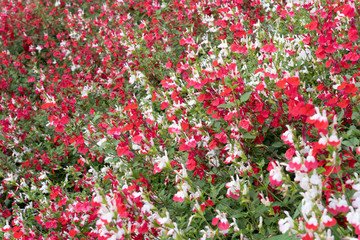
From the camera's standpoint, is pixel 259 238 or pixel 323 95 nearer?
pixel 259 238

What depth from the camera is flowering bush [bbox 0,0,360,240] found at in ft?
5.70

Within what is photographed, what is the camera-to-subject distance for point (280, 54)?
2.85m

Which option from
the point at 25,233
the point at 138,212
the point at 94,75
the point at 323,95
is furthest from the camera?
the point at 94,75

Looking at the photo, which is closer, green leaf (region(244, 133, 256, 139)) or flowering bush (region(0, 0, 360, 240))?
flowering bush (region(0, 0, 360, 240))

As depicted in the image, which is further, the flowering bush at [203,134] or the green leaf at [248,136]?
the green leaf at [248,136]

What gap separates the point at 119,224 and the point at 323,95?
1.57m

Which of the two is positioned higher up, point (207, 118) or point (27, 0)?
point (27, 0)

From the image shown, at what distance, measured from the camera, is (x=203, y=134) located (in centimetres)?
241

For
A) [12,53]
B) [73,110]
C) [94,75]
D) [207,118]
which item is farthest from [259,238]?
[12,53]

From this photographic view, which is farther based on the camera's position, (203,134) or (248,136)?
(203,134)

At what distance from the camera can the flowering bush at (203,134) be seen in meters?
1.74

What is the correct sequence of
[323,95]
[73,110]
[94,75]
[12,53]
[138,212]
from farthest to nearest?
1. [12,53]
2. [94,75]
3. [73,110]
4. [323,95]
5. [138,212]

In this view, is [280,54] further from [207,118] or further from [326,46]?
[207,118]

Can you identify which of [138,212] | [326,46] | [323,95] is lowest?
[138,212]
